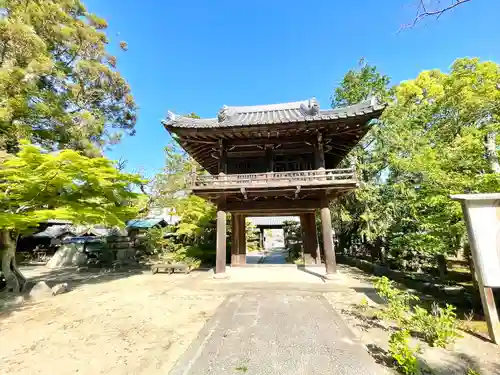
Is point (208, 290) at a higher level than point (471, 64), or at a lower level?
lower

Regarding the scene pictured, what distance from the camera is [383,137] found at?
1528 cm

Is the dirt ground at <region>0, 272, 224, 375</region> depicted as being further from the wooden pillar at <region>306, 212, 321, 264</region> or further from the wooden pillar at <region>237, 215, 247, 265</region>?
the wooden pillar at <region>306, 212, 321, 264</region>

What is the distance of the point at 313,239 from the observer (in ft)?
49.5

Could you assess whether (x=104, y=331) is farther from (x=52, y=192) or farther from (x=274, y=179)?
(x=274, y=179)

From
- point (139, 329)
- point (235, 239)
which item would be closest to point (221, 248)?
point (235, 239)

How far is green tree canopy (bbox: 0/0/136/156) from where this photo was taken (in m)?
10.7

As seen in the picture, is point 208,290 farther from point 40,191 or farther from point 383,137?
point 383,137

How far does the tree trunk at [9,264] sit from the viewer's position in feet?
30.4

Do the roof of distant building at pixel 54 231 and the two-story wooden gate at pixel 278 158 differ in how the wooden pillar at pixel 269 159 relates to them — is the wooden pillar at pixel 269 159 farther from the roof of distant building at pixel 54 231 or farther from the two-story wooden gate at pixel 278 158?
the roof of distant building at pixel 54 231

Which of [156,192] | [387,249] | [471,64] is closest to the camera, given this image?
[387,249]

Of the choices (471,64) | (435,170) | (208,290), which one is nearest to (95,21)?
(208,290)

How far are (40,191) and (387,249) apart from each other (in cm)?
1749

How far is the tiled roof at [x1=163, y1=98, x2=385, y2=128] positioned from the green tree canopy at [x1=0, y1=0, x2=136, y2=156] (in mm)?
6546

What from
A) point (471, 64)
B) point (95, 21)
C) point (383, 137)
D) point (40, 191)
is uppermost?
point (95, 21)
